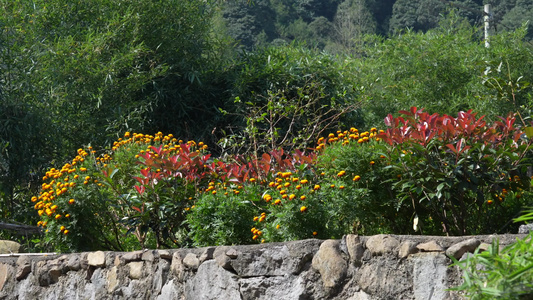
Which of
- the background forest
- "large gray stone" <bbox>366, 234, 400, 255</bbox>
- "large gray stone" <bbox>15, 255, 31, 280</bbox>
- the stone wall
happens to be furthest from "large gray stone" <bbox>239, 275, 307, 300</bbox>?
the background forest

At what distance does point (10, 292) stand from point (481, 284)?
4193mm

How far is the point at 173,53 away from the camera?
26.9 feet

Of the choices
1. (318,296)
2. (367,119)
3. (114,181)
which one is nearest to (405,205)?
(318,296)

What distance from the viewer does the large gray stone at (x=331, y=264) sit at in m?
2.86

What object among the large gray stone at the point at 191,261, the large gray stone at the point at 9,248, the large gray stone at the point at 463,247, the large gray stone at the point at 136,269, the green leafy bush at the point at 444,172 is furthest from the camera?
the large gray stone at the point at 9,248

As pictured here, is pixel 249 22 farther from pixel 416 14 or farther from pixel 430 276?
pixel 430 276

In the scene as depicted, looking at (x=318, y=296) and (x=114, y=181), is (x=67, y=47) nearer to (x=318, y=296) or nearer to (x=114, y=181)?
(x=114, y=181)

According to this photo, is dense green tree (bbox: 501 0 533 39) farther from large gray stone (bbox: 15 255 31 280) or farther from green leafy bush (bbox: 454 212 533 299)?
green leafy bush (bbox: 454 212 533 299)

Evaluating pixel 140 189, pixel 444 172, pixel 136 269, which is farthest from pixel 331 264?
pixel 140 189

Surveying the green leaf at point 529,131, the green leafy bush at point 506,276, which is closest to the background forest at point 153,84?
the green leaf at point 529,131

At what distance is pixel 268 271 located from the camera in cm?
315

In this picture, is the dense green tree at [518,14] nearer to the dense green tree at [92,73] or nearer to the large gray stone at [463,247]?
the dense green tree at [92,73]

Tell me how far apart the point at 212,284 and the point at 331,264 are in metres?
0.84

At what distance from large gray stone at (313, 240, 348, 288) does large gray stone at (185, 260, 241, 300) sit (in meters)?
0.59
